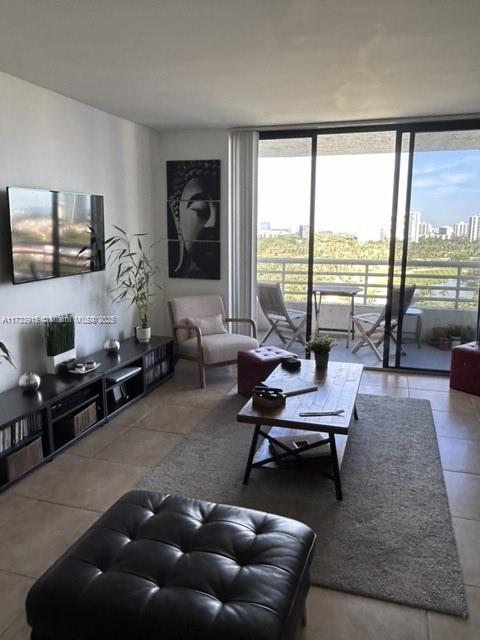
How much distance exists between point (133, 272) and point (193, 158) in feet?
4.50

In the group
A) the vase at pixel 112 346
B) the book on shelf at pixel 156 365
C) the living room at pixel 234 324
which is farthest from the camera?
the book on shelf at pixel 156 365

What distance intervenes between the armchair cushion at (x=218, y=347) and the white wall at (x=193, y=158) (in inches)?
30.7

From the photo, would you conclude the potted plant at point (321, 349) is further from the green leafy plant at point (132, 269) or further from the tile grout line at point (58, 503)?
the tile grout line at point (58, 503)

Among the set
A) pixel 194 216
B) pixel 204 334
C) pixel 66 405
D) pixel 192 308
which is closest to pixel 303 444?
pixel 66 405

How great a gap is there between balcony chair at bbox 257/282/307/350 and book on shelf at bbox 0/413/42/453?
309 cm

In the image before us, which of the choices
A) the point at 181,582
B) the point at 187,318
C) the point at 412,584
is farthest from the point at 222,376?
the point at 181,582

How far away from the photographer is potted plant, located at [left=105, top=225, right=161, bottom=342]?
190 inches

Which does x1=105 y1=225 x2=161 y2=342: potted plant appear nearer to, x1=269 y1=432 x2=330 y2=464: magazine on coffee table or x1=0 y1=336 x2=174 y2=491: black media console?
x1=0 y1=336 x2=174 y2=491: black media console

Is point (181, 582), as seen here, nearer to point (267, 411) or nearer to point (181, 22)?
point (267, 411)

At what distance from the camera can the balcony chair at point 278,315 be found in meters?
5.66

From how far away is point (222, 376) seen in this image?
5129mm

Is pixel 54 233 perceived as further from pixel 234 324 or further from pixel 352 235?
pixel 352 235

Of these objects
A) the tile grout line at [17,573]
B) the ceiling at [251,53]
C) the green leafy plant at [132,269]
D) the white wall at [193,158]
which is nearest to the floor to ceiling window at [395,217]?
the white wall at [193,158]

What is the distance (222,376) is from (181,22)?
3342mm
